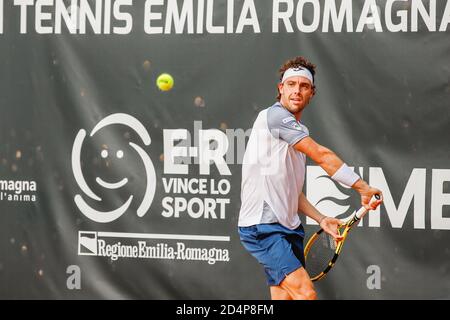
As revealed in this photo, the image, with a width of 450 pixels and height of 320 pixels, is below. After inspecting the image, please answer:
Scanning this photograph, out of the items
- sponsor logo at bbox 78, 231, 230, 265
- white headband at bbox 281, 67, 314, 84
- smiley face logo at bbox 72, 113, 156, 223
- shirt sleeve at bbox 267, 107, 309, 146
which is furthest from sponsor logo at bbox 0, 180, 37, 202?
white headband at bbox 281, 67, 314, 84

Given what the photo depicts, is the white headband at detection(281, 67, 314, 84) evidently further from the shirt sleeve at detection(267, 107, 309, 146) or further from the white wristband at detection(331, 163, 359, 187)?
the white wristband at detection(331, 163, 359, 187)

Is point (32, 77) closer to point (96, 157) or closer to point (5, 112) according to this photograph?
point (5, 112)

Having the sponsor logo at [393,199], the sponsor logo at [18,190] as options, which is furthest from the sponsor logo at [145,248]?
the sponsor logo at [393,199]

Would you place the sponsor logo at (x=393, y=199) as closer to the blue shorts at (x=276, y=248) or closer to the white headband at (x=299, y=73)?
the blue shorts at (x=276, y=248)

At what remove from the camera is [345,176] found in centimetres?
464

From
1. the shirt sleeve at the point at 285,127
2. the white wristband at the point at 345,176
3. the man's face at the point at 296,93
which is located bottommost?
the white wristband at the point at 345,176

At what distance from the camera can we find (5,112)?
17.8 feet

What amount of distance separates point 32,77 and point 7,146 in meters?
0.45

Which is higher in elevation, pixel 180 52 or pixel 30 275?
pixel 180 52

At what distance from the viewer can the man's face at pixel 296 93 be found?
4855mm

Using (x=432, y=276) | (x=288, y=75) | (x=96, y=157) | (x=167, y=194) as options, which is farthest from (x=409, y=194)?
(x=96, y=157)

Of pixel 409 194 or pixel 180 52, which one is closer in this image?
pixel 409 194

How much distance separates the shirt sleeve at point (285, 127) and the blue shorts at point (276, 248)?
0.47 metres
